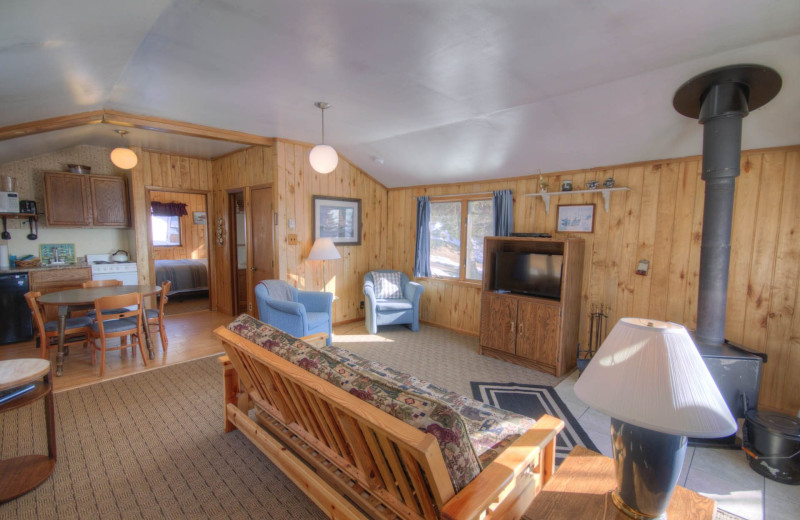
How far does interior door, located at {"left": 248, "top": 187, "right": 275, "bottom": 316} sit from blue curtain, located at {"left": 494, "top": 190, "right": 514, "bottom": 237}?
2.90 m

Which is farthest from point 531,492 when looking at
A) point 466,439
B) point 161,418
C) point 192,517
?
point 161,418

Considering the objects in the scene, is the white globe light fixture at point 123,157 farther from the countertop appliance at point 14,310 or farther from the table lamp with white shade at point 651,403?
the table lamp with white shade at point 651,403

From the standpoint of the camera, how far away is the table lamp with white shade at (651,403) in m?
0.94

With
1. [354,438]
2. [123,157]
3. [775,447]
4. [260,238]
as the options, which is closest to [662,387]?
[354,438]

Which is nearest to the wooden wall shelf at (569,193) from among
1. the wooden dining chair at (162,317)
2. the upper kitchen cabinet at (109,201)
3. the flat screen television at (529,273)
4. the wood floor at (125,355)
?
the flat screen television at (529,273)

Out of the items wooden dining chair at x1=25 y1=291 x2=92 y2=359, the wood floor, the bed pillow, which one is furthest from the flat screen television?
wooden dining chair at x1=25 y1=291 x2=92 y2=359

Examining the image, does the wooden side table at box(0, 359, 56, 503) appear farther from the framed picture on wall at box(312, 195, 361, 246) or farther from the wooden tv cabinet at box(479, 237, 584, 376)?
the wooden tv cabinet at box(479, 237, 584, 376)

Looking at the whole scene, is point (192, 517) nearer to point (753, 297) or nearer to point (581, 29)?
point (581, 29)

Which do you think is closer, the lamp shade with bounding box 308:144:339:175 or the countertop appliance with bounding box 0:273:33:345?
the lamp shade with bounding box 308:144:339:175

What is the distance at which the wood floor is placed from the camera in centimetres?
341

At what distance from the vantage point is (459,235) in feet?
16.6

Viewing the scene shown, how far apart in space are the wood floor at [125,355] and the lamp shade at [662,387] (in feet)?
11.9

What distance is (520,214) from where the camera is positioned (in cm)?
433

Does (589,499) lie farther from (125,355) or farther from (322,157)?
(125,355)
